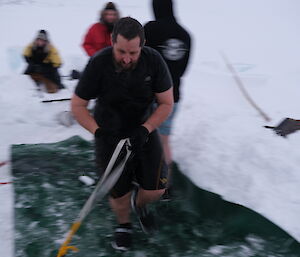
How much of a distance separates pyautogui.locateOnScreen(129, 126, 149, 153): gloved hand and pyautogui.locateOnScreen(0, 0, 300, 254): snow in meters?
1.10

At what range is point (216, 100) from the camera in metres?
7.47

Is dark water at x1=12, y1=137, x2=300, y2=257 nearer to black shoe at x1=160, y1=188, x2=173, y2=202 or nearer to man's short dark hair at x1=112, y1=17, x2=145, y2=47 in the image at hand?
black shoe at x1=160, y1=188, x2=173, y2=202

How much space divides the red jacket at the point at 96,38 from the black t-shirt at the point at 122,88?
93.1 inches

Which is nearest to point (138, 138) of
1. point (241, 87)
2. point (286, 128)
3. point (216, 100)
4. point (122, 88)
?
A: point (122, 88)

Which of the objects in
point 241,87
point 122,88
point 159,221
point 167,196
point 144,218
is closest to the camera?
point 122,88

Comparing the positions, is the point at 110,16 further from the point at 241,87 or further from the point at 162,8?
the point at 241,87

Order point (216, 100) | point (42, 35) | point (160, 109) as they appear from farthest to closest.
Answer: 1. point (216, 100)
2. point (42, 35)
3. point (160, 109)

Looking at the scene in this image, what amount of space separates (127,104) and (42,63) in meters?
4.37

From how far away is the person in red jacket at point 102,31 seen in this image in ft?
15.6

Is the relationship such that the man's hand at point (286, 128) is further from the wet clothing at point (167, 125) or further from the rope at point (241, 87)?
the wet clothing at point (167, 125)

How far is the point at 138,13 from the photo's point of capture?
16.5m

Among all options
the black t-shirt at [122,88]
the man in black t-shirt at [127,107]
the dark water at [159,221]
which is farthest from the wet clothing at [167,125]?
the black t-shirt at [122,88]

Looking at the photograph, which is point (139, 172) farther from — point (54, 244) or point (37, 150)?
point (37, 150)

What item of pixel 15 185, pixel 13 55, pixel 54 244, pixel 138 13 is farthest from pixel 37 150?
pixel 138 13
